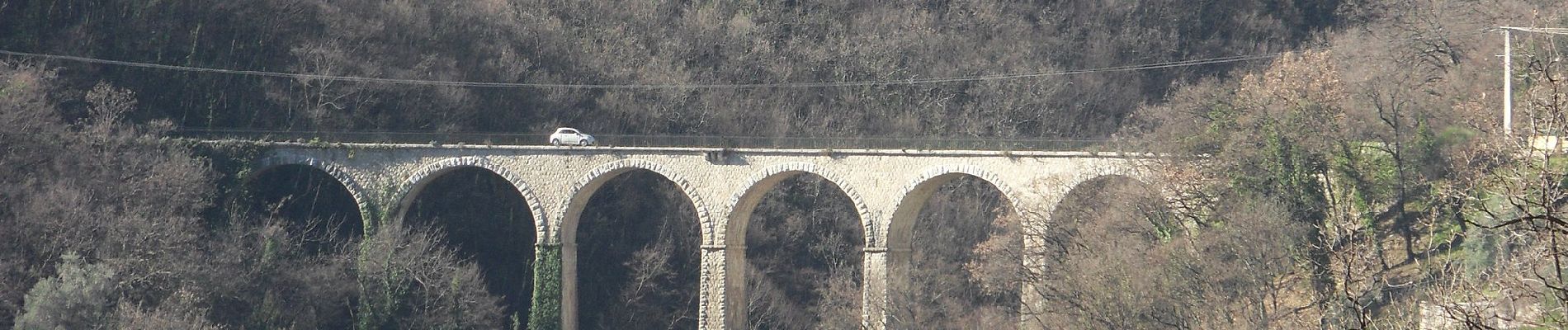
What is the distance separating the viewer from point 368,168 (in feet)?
108

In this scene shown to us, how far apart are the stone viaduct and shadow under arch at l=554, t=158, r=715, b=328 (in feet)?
0.08

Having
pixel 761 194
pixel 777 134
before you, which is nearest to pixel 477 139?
pixel 761 194

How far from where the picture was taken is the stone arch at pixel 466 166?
32.9 metres

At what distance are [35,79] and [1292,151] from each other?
23.6 metres

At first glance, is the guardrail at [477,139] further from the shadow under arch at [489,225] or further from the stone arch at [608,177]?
the shadow under arch at [489,225]

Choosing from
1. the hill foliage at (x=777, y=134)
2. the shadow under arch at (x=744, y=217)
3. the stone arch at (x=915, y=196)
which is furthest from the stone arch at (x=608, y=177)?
the stone arch at (x=915, y=196)

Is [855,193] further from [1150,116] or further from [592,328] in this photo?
[592,328]

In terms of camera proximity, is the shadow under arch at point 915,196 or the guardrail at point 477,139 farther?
the guardrail at point 477,139

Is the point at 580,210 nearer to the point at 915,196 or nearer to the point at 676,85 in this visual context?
the point at 915,196

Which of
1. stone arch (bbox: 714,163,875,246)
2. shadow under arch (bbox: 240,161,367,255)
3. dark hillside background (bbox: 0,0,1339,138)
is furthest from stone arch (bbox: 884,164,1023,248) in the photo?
dark hillside background (bbox: 0,0,1339,138)

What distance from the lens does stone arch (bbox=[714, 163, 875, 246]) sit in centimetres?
3114

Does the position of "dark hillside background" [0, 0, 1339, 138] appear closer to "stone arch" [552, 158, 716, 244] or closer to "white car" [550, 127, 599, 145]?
"white car" [550, 127, 599, 145]

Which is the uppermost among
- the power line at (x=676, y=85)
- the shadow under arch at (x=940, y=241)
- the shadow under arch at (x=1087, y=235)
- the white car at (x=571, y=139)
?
the power line at (x=676, y=85)

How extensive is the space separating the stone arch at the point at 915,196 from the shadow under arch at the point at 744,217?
0.48 metres
